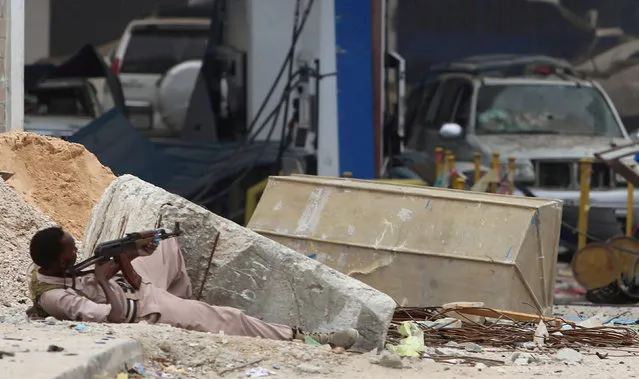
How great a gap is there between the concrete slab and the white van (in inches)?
399

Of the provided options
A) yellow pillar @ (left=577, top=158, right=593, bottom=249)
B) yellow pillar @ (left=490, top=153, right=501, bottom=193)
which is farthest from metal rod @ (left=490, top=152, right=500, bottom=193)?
yellow pillar @ (left=577, top=158, right=593, bottom=249)

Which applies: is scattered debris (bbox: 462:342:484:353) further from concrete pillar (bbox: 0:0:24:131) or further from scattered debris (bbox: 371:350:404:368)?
concrete pillar (bbox: 0:0:24:131)

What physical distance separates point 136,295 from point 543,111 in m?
10.7

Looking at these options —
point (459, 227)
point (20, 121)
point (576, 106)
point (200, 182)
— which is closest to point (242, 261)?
point (459, 227)

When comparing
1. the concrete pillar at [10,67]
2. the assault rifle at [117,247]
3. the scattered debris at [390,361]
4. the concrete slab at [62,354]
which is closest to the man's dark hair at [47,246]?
the assault rifle at [117,247]

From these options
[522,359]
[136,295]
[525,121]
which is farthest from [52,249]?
[525,121]

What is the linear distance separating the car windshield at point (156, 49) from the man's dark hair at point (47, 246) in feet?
32.4

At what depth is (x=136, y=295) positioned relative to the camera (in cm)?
781

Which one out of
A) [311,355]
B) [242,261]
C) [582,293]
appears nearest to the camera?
[311,355]

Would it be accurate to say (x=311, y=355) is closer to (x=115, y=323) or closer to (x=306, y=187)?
(x=115, y=323)

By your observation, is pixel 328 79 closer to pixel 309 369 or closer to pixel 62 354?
pixel 309 369

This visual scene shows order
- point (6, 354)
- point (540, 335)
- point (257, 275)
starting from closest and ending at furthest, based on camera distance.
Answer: point (6, 354) → point (257, 275) → point (540, 335)

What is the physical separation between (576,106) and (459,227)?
7.78 metres

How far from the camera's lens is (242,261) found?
27.3 feet
